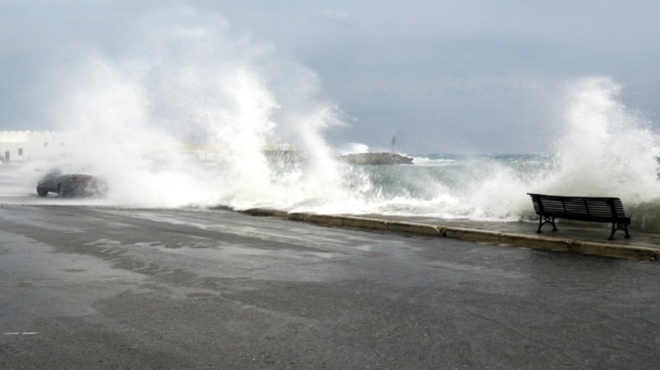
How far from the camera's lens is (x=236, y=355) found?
4711 mm

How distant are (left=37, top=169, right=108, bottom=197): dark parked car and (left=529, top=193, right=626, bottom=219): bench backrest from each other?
1919cm

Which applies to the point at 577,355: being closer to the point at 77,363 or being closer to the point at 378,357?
the point at 378,357

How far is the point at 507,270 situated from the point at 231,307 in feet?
14.4

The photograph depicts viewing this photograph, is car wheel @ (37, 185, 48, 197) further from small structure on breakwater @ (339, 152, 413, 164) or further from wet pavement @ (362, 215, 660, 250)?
small structure on breakwater @ (339, 152, 413, 164)

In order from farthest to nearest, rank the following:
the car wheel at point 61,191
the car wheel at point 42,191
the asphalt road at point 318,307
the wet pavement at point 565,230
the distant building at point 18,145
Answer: the distant building at point 18,145 → the car wheel at point 42,191 → the car wheel at point 61,191 → the wet pavement at point 565,230 → the asphalt road at point 318,307

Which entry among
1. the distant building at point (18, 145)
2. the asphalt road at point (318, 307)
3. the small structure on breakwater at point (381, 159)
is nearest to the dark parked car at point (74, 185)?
the asphalt road at point (318, 307)

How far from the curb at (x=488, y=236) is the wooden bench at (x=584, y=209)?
942mm

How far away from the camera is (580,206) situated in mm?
12148

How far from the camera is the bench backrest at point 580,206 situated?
37.7 feet

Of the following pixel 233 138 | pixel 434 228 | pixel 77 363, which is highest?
pixel 233 138

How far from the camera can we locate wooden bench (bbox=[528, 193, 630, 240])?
1146 cm

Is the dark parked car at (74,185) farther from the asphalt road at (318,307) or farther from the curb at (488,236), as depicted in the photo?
the asphalt road at (318,307)

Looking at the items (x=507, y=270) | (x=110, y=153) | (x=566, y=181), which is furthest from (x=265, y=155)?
(x=507, y=270)

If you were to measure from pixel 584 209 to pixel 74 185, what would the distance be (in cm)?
2178
